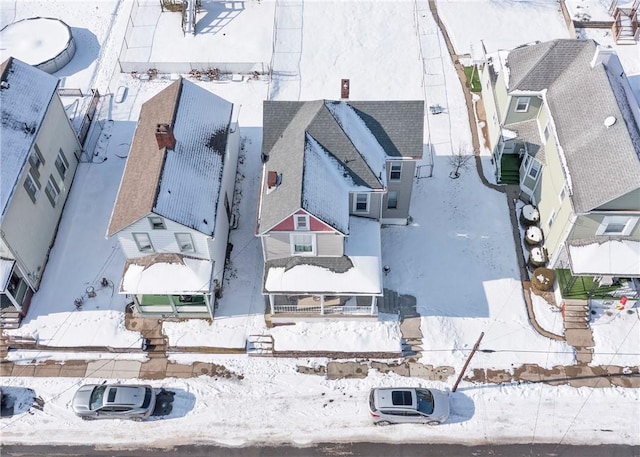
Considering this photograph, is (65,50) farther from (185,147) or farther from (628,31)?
(628,31)

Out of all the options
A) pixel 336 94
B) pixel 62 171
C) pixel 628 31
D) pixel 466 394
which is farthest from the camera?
pixel 628 31

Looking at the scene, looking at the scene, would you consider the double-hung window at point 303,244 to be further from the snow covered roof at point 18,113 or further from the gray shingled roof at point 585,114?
the snow covered roof at point 18,113

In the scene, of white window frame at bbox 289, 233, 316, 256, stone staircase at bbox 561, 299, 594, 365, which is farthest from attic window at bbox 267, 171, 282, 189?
stone staircase at bbox 561, 299, 594, 365

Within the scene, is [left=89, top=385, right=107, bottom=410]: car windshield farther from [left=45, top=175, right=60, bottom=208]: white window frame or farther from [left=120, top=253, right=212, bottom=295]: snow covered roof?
[left=45, top=175, right=60, bottom=208]: white window frame

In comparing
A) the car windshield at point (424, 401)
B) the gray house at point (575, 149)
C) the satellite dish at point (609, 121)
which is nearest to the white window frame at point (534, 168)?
the gray house at point (575, 149)

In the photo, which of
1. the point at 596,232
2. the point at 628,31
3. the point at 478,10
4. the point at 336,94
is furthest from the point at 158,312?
the point at 628,31

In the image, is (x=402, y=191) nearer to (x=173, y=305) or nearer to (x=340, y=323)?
(x=340, y=323)

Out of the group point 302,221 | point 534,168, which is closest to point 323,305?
point 302,221

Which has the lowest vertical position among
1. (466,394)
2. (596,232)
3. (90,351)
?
(466,394)
